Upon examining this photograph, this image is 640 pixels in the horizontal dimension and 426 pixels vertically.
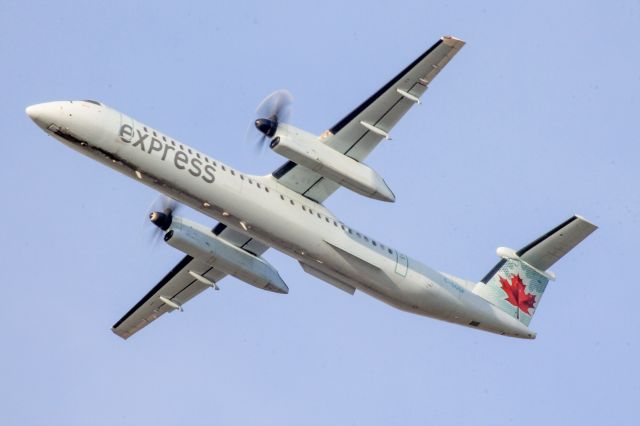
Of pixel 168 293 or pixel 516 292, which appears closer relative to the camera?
pixel 516 292

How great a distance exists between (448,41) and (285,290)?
8.91 metres

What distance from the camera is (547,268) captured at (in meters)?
35.4

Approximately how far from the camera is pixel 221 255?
34.2m

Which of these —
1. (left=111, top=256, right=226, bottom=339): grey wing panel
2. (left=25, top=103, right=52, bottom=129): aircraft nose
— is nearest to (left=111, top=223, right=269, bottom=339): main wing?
(left=111, top=256, right=226, bottom=339): grey wing panel

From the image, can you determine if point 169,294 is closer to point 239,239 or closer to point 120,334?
point 120,334

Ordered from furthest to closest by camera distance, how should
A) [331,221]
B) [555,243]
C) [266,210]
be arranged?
1. [555,243]
2. [331,221]
3. [266,210]

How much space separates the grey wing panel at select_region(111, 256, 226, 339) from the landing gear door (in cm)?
589

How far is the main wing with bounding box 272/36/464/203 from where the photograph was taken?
31109 millimetres

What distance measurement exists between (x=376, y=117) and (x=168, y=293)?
9196mm

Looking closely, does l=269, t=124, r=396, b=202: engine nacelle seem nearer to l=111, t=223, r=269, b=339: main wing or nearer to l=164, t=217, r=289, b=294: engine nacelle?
l=164, t=217, r=289, b=294: engine nacelle

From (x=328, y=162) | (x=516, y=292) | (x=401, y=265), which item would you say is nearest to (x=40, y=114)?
(x=328, y=162)

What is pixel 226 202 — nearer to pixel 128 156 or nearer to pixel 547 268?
pixel 128 156

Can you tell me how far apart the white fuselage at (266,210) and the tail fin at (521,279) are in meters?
1.08

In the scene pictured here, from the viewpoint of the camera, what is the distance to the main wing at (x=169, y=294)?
1423 inches
